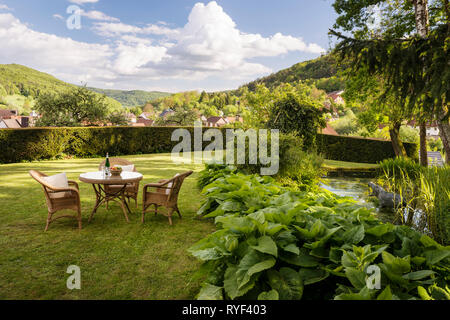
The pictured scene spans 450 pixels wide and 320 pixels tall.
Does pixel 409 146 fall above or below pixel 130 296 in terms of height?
above

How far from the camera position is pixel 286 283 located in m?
1.72

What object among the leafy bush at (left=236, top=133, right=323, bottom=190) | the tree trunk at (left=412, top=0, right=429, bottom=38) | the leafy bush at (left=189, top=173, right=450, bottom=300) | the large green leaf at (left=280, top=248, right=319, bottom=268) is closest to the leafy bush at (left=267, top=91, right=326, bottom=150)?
the leafy bush at (left=236, top=133, right=323, bottom=190)

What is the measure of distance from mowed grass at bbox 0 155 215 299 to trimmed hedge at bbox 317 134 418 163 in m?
13.2

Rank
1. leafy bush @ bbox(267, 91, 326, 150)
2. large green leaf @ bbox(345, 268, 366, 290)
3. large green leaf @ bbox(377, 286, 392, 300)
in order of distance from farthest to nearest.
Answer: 1. leafy bush @ bbox(267, 91, 326, 150)
2. large green leaf @ bbox(345, 268, 366, 290)
3. large green leaf @ bbox(377, 286, 392, 300)

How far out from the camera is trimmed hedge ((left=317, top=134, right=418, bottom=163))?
15812mm

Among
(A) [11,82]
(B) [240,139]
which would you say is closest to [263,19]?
(B) [240,139]

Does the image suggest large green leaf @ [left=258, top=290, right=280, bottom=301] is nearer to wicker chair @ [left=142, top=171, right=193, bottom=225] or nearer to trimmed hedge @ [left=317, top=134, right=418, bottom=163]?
wicker chair @ [left=142, top=171, right=193, bottom=225]

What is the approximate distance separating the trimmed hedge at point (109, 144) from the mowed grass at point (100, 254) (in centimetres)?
782

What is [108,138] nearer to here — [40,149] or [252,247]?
[40,149]

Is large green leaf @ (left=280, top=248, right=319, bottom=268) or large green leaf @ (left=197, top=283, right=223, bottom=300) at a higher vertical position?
large green leaf @ (left=280, top=248, right=319, bottom=268)

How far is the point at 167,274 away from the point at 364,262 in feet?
6.68

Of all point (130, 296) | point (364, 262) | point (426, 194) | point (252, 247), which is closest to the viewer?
point (364, 262)

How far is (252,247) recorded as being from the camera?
1.83 meters

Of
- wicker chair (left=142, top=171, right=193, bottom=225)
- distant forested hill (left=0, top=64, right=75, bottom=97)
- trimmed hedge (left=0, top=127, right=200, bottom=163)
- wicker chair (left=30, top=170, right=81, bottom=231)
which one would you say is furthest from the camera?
distant forested hill (left=0, top=64, right=75, bottom=97)
